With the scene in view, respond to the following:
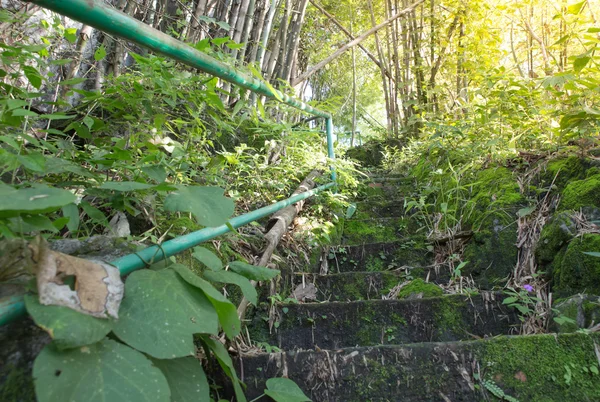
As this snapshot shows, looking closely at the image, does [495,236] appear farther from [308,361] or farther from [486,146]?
[308,361]

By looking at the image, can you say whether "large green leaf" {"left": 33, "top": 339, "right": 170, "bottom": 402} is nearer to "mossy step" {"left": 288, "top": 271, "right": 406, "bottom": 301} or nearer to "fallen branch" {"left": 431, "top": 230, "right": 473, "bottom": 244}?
"mossy step" {"left": 288, "top": 271, "right": 406, "bottom": 301}

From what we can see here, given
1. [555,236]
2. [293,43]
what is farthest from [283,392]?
[293,43]

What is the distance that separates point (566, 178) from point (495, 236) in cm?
49

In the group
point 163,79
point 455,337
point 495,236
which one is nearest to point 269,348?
point 455,337

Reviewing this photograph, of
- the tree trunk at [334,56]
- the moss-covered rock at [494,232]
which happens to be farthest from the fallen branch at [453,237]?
the tree trunk at [334,56]

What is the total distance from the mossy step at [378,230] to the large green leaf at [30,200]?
262 cm

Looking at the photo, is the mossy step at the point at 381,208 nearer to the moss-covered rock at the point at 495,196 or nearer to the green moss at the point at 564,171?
the moss-covered rock at the point at 495,196

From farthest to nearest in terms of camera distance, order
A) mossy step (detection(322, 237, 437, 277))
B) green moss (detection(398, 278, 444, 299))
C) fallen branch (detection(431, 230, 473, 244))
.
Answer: mossy step (detection(322, 237, 437, 277)), fallen branch (detection(431, 230, 473, 244)), green moss (detection(398, 278, 444, 299))

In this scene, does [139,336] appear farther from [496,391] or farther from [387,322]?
[387,322]

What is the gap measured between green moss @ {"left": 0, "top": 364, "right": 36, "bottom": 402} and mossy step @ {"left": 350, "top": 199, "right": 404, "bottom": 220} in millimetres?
3251

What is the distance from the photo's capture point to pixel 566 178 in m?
2.24

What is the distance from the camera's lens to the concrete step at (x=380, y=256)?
8.63 feet

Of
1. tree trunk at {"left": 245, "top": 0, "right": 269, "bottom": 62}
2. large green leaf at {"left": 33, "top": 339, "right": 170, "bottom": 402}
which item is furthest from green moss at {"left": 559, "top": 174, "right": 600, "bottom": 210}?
tree trunk at {"left": 245, "top": 0, "right": 269, "bottom": 62}

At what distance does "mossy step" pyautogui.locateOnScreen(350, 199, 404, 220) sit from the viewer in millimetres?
3766
